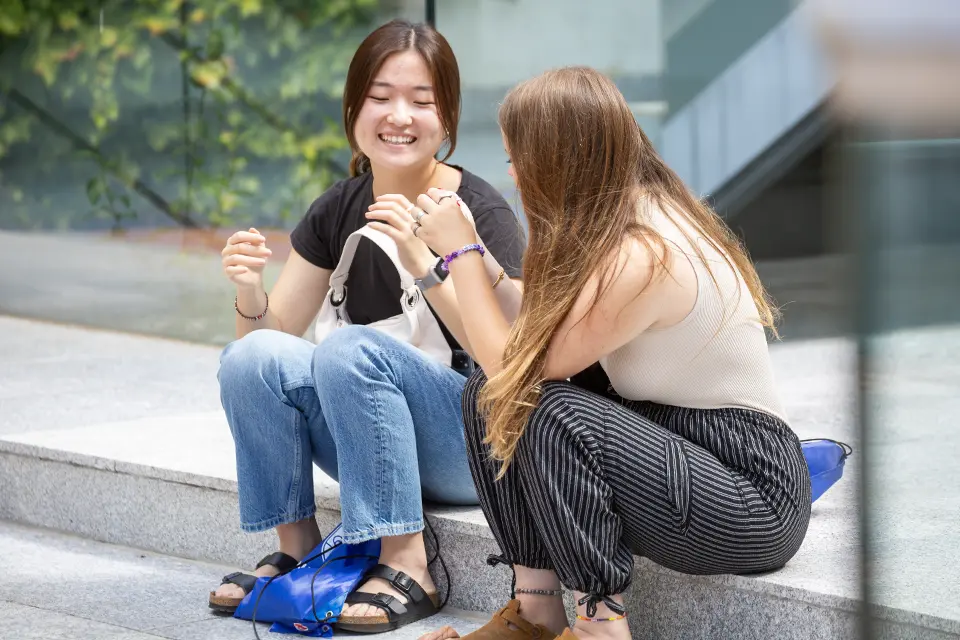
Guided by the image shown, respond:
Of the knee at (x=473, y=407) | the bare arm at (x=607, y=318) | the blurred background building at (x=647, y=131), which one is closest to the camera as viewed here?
the blurred background building at (x=647, y=131)

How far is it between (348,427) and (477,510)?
413 mm

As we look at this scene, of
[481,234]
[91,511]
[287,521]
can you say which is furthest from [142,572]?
[481,234]

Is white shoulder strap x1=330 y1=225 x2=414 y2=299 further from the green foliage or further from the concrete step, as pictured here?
the green foliage

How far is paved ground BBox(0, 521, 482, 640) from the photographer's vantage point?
2.74 metres

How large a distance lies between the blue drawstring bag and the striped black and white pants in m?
0.35

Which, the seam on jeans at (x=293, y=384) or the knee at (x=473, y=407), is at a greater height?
the knee at (x=473, y=407)

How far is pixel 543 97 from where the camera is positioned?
2.23m

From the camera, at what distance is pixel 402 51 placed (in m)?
2.90

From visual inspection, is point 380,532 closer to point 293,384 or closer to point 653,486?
point 293,384

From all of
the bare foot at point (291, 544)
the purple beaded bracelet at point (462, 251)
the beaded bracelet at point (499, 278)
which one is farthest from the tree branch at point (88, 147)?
the purple beaded bracelet at point (462, 251)

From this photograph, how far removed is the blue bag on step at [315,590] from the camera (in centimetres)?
264

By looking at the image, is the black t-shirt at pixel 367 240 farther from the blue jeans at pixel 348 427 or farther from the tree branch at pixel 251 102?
the tree branch at pixel 251 102

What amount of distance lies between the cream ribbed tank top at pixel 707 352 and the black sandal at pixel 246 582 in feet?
3.09

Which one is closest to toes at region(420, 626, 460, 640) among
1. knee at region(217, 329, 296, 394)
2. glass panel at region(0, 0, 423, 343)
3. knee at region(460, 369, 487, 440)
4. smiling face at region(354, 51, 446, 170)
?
knee at region(460, 369, 487, 440)
